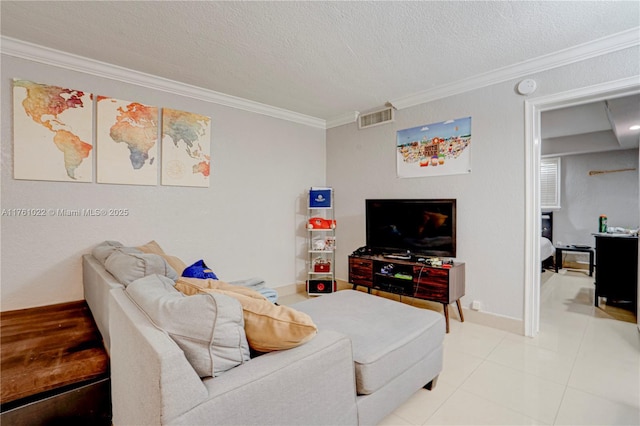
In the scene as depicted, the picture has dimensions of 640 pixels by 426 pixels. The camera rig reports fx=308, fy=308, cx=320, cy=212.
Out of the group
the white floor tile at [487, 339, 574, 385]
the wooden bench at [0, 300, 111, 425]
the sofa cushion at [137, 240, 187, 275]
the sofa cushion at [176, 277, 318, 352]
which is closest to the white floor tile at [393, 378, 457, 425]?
the white floor tile at [487, 339, 574, 385]

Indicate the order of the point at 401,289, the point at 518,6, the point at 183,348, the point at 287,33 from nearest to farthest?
1. the point at 183,348
2. the point at 518,6
3. the point at 287,33
4. the point at 401,289

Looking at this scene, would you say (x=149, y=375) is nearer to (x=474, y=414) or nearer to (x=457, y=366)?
(x=474, y=414)

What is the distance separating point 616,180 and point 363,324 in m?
6.47

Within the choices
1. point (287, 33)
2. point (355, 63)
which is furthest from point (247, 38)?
point (355, 63)

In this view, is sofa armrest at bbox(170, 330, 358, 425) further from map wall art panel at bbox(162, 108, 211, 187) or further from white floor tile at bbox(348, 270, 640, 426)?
map wall art panel at bbox(162, 108, 211, 187)

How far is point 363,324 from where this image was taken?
1.96 metres

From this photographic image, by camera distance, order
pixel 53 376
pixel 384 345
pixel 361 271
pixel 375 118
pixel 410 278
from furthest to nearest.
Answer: pixel 375 118 → pixel 361 271 → pixel 410 278 → pixel 384 345 → pixel 53 376

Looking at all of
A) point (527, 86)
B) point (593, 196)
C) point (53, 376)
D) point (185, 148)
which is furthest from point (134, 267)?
point (593, 196)

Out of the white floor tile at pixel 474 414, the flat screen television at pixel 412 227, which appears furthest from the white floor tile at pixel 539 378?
the flat screen television at pixel 412 227

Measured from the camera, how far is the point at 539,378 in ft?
7.16

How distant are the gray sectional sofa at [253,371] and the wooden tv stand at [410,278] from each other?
1.16 metres

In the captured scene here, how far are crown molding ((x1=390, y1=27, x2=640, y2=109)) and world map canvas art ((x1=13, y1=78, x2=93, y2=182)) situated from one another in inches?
131

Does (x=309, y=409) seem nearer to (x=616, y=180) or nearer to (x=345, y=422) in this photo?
(x=345, y=422)

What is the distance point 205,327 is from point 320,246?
3172 mm
